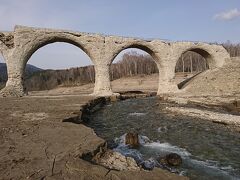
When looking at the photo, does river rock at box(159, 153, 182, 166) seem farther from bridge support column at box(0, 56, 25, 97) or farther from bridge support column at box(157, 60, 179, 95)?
bridge support column at box(157, 60, 179, 95)

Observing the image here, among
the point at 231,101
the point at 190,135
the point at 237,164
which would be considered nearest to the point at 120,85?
the point at 231,101

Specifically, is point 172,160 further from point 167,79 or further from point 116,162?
point 167,79

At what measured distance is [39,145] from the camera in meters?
5.82

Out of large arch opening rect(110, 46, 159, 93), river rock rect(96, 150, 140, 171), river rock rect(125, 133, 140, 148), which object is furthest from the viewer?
large arch opening rect(110, 46, 159, 93)

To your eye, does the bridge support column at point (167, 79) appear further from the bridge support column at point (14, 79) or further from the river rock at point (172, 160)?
the river rock at point (172, 160)

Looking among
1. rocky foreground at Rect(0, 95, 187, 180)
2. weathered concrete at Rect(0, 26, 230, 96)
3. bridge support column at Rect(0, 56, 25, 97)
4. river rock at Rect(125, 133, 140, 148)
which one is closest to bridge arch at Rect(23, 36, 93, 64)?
weathered concrete at Rect(0, 26, 230, 96)

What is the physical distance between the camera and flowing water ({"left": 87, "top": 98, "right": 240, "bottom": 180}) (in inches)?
239

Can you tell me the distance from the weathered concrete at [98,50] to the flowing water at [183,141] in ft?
28.1

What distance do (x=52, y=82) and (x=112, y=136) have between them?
6856cm

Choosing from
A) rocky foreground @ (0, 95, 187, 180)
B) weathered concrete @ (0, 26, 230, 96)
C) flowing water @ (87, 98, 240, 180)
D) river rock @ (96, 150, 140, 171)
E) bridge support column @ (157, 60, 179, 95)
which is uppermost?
weathered concrete @ (0, 26, 230, 96)

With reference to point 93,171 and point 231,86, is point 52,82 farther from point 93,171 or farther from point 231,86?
point 93,171

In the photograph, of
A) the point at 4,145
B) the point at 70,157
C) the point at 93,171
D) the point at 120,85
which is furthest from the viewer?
the point at 120,85

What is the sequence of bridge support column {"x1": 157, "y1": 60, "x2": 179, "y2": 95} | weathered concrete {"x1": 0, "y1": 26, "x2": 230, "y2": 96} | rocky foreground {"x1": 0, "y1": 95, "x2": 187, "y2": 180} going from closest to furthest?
1. rocky foreground {"x1": 0, "y1": 95, "x2": 187, "y2": 180}
2. weathered concrete {"x1": 0, "y1": 26, "x2": 230, "y2": 96}
3. bridge support column {"x1": 157, "y1": 60, "x2": 179, "y2": 95}

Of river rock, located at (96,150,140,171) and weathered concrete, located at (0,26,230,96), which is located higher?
weathered concrete, located at (0,26,230,96)
